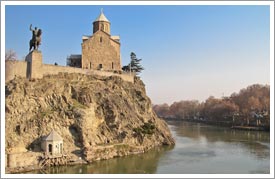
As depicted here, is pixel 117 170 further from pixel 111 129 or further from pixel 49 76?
pixel 49 76

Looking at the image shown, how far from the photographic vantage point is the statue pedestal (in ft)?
81.2

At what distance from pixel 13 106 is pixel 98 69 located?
35.7ft

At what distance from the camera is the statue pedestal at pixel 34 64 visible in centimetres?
2475

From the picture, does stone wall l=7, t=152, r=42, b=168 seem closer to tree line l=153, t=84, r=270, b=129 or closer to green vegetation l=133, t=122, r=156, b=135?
green vegetation l=133, t=122, r=156, b=135

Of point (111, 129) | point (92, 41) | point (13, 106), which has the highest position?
point (92, 41)

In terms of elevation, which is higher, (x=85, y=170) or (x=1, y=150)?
(x=1, y=150)

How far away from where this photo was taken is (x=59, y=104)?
25.1m

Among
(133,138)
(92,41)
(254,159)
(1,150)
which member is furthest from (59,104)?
(254,159)

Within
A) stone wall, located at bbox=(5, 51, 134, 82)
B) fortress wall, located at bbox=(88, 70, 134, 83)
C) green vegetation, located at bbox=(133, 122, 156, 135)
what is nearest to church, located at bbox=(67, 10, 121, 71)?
fortress wall, located at bbox=(88, 70, 134, 83)

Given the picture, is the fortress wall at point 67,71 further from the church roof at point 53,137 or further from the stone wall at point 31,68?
the church roof at point 53,137

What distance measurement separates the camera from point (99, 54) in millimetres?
32531

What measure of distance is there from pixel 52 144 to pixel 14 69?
5.96 m

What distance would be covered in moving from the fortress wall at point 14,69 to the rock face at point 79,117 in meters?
0.49

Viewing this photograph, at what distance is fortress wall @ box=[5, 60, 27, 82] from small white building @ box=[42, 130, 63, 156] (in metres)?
4.96
